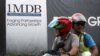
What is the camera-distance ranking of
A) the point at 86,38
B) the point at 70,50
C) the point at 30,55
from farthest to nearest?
the point at 30,55 < the point at 86,38 < the point at 70,50

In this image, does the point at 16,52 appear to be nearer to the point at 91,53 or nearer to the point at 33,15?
the point at 33,15

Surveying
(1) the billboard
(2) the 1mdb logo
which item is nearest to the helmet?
(1) the billboard

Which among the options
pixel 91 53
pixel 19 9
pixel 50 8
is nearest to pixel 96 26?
pixel 50 8

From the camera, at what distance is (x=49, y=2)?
43.1 feet

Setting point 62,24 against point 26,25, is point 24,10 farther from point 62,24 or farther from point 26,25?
point 62,24

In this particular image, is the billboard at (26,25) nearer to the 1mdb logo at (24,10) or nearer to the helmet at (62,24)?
the 1mdb logo at (24,10)

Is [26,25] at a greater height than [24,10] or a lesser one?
lesser

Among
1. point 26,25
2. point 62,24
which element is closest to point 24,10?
point 26,25

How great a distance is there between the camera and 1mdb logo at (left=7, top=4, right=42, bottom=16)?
43.6ft

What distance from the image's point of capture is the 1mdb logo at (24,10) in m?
13.3

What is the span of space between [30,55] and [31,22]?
106 cm

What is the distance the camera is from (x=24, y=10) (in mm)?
13367

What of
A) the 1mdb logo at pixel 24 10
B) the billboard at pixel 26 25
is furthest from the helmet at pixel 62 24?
the 1mdb logo at pixel 24 10

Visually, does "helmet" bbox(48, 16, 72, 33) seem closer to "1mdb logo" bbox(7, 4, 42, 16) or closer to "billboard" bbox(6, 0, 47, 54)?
"billboard" bbox(6, 0, 47, 54)
